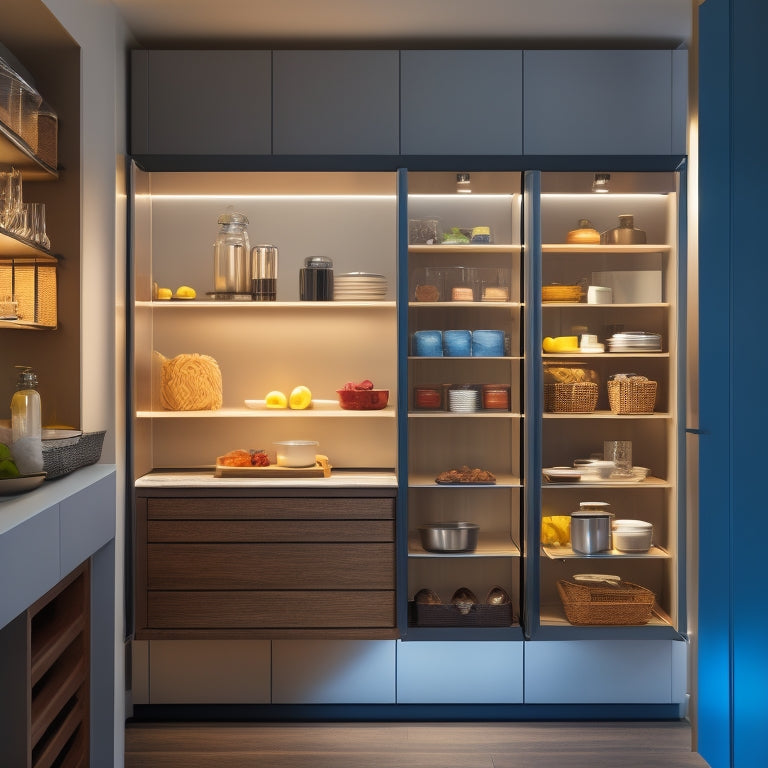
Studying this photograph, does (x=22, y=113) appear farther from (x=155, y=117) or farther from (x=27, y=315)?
(x=155, y=117)

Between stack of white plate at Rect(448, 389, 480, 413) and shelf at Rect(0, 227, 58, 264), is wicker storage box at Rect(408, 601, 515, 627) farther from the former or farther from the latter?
shelf at Rect(0, 227, 58, 264)

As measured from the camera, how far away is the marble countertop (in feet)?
11.5

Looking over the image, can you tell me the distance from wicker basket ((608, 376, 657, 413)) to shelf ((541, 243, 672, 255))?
1.82 feet

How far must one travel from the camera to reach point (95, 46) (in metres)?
3.00

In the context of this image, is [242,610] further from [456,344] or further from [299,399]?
[456,344]

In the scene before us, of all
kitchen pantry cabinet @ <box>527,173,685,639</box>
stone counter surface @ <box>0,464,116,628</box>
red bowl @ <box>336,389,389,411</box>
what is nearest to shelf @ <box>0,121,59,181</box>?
stone counter surface @ <box>0,464,116,628</box>

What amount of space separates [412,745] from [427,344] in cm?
164

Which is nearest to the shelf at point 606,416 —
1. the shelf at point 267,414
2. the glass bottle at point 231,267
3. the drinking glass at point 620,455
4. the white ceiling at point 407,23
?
the drinking glass at point 620,455

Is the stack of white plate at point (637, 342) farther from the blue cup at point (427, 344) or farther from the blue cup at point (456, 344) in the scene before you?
the blue cup at point (427, 344)

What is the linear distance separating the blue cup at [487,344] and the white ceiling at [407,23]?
1.27 metres

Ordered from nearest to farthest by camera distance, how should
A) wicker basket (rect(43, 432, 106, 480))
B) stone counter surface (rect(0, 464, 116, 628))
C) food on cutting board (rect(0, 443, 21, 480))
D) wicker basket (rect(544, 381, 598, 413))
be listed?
stone counter surface (rect(0, 464, 116, 628)) → food on cutting board (rect(0, 443, 21, 480)) → wicker basket (rect(43, 432, 106, 480)) → wicker basket (rect(544, 381, 598, 413))

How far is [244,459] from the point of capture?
370cm

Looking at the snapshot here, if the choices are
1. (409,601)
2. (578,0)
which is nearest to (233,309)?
(409,601)

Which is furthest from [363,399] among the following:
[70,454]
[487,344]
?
[70,454]
